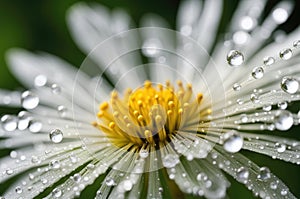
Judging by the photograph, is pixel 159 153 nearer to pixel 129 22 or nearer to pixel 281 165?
pixel 281 165

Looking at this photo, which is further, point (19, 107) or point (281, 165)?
point (19, 107)

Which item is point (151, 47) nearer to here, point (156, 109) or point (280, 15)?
point (280, 15)

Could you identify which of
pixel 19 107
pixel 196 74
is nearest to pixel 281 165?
pixel 196 74

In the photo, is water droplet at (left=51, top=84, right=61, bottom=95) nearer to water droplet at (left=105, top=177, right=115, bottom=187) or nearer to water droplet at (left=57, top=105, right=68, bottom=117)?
water droplet at (left=57, top=105, right=68, bottom=117)

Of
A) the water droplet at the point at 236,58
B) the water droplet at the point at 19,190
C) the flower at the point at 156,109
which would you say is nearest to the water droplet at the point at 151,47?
the flower at the point at 156,109

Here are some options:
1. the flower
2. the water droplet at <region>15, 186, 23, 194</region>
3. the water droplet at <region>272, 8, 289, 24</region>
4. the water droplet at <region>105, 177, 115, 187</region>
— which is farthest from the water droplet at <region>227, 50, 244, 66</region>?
the water droplet at <region>272, 8, 289, 24</region>

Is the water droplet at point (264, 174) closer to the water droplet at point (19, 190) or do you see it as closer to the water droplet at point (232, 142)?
the water droplet at point (232, 142)

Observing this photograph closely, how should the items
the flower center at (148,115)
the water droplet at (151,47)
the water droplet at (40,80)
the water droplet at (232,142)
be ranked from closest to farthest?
the water droplet at (232,142) < the flower center at (148,115) < the water droplet at (40,80) < the water droplet at (151,47)
